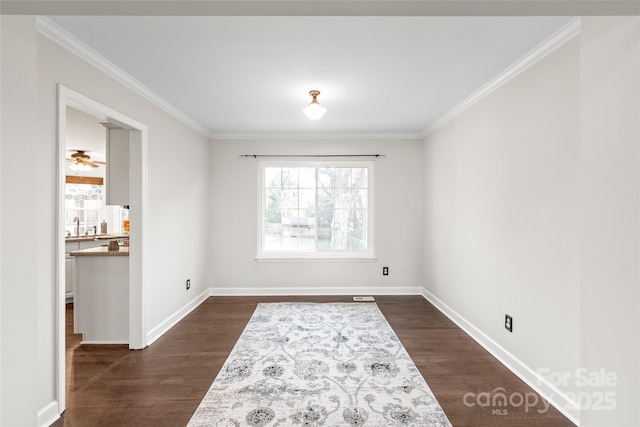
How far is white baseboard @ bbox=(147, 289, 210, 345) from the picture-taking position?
3276mm

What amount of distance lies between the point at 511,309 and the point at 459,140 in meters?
1.94

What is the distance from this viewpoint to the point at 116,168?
3.34 m

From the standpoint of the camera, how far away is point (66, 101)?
7.34ft

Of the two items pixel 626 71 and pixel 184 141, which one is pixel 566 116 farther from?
pixel 184 141

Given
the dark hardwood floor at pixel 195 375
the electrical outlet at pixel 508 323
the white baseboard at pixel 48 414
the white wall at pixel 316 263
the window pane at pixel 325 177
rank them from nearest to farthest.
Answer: the white baseboard at pixel 48 414, the dark hardwood floor at pixel 195 375, the electrical outlet at pixel 508 323, the white wall at pixel 316 263, the window pane at pixel 325 177

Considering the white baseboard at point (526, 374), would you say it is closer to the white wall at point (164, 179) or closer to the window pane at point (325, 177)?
the window pane at point (325, 177)

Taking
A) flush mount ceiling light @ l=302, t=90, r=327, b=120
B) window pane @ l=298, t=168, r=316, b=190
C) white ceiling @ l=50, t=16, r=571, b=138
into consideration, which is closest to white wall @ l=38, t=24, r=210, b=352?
white ceiling @ l=50, t=16, r=571, b=138

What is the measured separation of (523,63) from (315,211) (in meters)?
3.32

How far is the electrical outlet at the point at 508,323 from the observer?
8.82 feet

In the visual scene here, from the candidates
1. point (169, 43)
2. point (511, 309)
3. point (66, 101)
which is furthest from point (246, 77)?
point (511, 309)

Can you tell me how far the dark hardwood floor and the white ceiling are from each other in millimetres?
2543

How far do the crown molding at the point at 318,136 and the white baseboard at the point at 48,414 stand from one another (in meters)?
3.76

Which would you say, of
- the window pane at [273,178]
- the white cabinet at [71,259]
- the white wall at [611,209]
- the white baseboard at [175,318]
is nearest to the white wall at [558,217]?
the white wall at [611,209]

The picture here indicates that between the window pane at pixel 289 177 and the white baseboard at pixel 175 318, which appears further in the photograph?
the window pane at pixel 289 177
